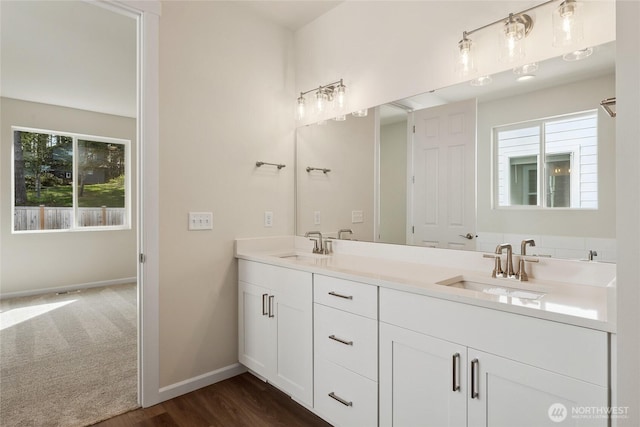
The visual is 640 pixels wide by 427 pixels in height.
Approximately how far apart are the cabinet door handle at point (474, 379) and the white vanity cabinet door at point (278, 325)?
897 millimetres

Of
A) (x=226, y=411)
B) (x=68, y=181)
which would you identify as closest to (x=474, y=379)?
(x=226, y=411)

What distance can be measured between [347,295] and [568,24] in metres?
1.56

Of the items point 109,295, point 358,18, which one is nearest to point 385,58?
point 358,18

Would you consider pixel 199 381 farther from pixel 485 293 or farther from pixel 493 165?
pixel 493 165

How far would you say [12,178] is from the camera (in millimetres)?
4676

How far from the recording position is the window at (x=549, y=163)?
1498 mm

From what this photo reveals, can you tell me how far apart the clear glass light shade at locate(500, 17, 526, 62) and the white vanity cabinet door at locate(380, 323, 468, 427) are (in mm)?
1378

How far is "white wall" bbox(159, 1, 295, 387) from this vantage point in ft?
7.32

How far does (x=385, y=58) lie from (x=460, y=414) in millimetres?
2003

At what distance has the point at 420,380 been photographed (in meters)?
1.43

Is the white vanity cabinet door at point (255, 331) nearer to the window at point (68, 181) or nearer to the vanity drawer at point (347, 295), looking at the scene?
the vanity drawer at point (347, 295)

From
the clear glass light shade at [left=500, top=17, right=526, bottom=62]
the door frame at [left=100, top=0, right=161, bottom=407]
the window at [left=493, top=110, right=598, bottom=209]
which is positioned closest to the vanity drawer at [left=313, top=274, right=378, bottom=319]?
Result: the window at [left=493, top=110, right=598, bottom=209]

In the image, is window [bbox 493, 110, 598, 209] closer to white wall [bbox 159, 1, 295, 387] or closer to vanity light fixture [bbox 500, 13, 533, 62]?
vanity light fixture [bbox 500, 13, 533, 62]

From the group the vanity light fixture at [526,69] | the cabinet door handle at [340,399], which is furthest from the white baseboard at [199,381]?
the vanity light fixture at [526,69]
